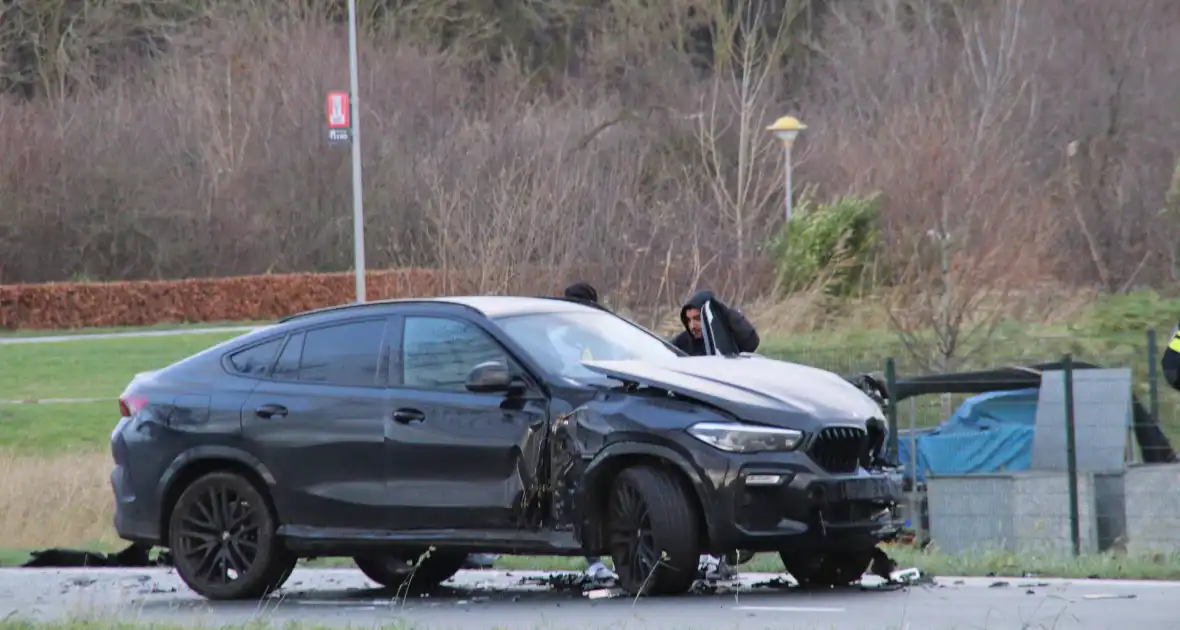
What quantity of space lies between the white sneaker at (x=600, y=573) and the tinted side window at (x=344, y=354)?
1.64 meters

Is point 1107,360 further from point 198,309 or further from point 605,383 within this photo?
point 198,309

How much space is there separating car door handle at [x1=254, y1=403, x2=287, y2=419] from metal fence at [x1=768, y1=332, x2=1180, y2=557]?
5.40 m

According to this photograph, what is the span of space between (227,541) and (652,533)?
2.64m

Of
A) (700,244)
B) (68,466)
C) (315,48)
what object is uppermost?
(315,48)

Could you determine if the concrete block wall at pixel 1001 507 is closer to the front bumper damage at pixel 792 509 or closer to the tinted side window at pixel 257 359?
the front bumper damage at pixel 792 509

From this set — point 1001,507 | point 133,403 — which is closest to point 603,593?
point 133,403

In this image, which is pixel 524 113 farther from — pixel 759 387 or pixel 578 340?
pixel 759 387

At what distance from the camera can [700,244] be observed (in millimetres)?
35469

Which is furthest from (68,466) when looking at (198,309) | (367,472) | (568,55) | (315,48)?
(568,55)

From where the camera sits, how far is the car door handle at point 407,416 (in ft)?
37.9

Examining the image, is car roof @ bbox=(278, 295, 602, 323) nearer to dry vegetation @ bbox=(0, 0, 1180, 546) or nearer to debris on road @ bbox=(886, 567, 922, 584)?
debris on road @ bbox=(886, 567, 922, 584)

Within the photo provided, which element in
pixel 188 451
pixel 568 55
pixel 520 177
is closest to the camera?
pixel 188 451

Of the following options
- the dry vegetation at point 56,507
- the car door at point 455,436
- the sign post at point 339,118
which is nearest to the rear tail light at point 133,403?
the car door at point 455,436

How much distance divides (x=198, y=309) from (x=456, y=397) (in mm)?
44322
